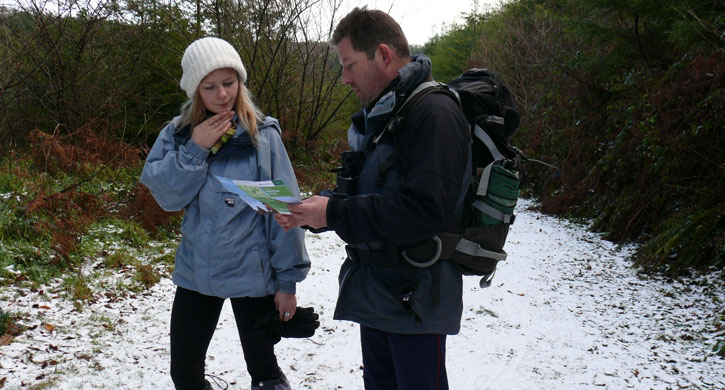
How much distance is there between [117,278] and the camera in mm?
4949

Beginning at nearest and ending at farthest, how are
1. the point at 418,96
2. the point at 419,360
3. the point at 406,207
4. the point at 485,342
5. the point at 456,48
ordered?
the point at 406,207, the point at 418,96, the point at 419,360, the point at 485,342, the point at 456,48

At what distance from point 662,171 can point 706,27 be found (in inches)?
76.0

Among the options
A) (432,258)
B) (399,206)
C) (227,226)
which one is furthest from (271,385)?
(399,206)

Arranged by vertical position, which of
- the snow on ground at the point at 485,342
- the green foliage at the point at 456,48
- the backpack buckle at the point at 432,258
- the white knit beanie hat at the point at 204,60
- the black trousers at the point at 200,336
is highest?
the green foliage at the point at 456,48

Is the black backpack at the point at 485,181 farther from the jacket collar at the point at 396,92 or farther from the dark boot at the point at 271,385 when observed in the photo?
the dark boot at the point at 271,385

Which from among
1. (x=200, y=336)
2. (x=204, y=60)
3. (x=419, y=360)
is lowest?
(x=200, y=336)

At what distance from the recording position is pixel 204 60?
2236 mm

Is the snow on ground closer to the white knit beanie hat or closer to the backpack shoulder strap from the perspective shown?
the white knit beanie hat

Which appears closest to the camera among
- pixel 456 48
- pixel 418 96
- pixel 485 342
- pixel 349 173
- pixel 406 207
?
pixel 406 207

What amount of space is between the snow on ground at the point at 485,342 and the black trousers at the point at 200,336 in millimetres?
1113

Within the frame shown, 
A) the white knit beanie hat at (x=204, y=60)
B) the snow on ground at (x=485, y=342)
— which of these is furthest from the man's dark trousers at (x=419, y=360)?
the snow on ground at (x=485, y=342)

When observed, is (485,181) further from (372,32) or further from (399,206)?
(372,32)

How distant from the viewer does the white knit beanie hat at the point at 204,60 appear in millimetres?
2232

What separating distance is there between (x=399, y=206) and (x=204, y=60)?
1252 millimetres
